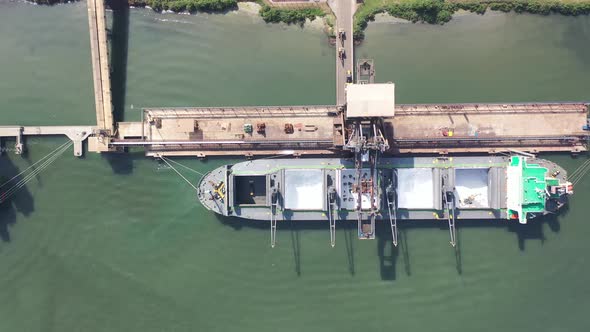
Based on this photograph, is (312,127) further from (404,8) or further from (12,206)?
(12,206)

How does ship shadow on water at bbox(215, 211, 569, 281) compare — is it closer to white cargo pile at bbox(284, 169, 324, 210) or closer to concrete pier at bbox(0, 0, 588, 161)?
white cargo pile at bbox(284, 169, 324, 210)

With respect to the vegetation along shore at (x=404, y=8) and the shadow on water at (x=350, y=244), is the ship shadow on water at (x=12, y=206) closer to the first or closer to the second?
the vegetation along shore at (x=404, y=8)

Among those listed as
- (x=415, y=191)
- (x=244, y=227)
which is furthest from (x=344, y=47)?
(x=244, y=227)

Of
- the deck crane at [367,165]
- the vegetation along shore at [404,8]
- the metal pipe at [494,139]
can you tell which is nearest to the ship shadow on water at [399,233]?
the deck crane at [367,165]

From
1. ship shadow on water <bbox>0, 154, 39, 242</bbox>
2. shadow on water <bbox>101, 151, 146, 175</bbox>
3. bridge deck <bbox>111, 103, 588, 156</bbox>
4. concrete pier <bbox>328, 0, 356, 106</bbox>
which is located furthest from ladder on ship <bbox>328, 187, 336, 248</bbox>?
ship shadow on water <bbox>0, 154, 39, 242</bbox>

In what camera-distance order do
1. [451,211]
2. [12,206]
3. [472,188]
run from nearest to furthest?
[451,211] < [472,188] < [12,206]

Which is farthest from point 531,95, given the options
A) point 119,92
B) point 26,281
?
point 26,281

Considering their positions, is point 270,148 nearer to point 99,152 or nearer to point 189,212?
point 189,212
